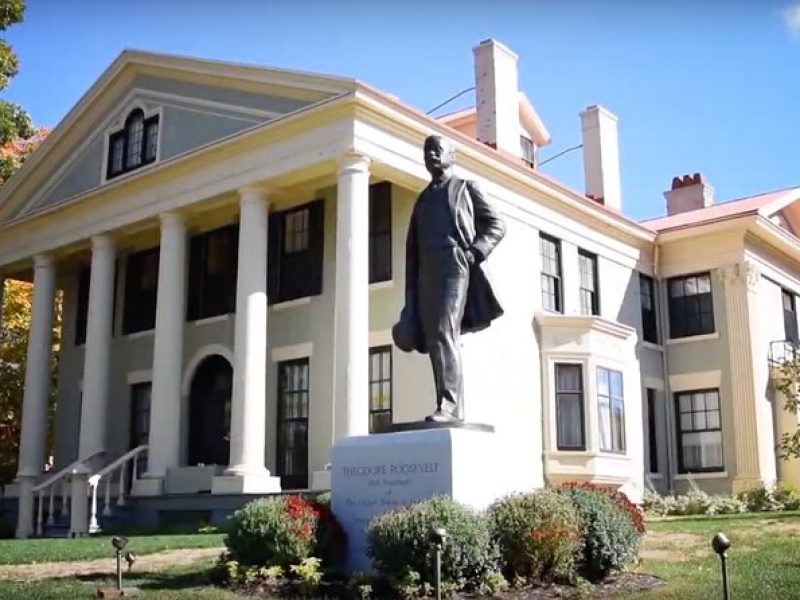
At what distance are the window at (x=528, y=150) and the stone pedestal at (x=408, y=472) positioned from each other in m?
18.2

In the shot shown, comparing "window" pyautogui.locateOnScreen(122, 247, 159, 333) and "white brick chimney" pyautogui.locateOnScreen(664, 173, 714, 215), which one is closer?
"window" pyautogui.locateOnScreen(122, 247, 159, 333)

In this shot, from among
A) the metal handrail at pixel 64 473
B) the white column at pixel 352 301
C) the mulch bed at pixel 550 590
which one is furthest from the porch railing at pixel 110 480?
the mulch bed at pixel 550 590

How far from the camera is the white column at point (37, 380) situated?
83.1 ft

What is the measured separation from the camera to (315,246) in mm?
22969

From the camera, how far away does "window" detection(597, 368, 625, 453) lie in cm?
2455

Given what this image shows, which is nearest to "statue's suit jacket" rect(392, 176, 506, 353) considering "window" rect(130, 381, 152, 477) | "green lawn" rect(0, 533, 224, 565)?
"green lawn" rect(0, 533, 224, 565)

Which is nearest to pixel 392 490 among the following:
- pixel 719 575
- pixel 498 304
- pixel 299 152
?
pixel 498 304

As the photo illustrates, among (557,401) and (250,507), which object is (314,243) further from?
(250,507)

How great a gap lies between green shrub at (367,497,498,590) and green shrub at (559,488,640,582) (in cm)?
116

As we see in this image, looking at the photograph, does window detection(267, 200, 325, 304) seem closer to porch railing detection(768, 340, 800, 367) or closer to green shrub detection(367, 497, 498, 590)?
green shrub detection(367, 497, 498, 590)

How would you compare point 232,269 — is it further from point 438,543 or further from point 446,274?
point 438,543

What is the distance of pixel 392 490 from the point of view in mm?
11195

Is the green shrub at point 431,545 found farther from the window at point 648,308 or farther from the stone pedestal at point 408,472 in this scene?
the window at point 648,308

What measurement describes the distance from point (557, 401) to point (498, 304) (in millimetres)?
12941
